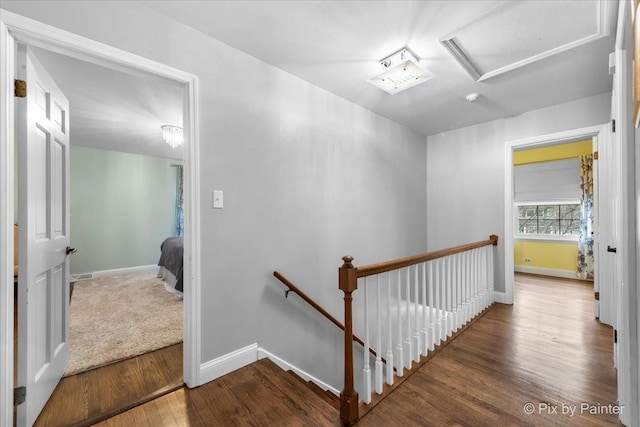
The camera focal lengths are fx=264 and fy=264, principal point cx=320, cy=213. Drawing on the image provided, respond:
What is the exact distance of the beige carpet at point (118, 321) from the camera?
2.28 meters

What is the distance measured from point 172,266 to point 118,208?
7.58 feet

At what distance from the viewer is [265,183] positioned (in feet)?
7.11

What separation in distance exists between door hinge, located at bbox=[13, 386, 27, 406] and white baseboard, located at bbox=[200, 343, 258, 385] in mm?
845

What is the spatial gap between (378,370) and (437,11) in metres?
2.32

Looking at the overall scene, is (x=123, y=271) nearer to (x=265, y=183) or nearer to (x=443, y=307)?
(x=265, y=183)

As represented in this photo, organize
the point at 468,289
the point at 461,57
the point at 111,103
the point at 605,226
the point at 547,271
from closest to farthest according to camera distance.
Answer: the point at 461,57, the point at 605,226, the point at 468,289, the point at 111,103, the point at 547,271

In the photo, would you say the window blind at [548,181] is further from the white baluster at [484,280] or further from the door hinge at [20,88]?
the door hinge at [20,88]

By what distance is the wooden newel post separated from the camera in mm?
1494

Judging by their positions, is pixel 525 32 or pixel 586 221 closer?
pixel 525 32

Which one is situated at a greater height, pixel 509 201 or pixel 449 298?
pixel 509 201

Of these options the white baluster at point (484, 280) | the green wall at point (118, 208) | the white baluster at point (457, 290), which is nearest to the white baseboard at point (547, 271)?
the white baluster at point (484, 280)

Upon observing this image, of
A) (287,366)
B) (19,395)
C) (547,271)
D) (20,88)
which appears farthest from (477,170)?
(19,395)

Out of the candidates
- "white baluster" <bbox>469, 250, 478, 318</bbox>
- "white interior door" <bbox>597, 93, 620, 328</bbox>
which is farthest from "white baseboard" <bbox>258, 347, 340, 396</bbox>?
"white interior door" <bbox>597, 93, 620, 328</bbox>

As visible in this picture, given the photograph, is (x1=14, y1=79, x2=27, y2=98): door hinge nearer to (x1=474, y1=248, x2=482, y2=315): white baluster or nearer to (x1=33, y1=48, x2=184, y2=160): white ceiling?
(x1=33, y1=48, x2=184, y2=160): white ceiling
